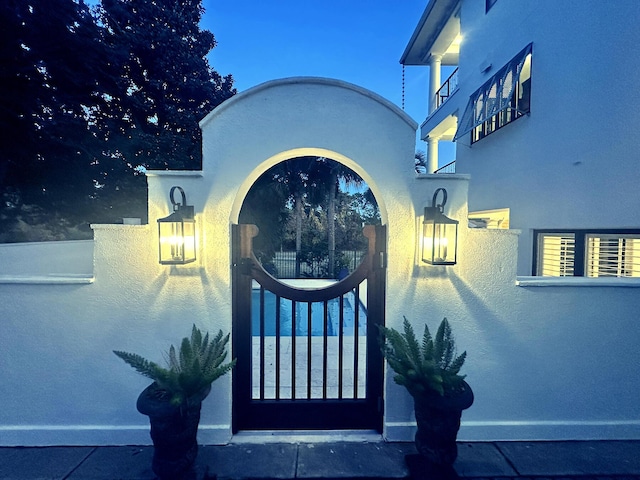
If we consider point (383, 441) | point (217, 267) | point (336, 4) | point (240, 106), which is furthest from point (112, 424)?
point (336, 4)

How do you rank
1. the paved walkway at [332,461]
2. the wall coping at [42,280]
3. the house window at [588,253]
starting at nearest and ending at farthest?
the paved walkway at [332,461] < the wall coping at [42,280] < the house window at [588,253]

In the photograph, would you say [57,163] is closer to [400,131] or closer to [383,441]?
[400,131]

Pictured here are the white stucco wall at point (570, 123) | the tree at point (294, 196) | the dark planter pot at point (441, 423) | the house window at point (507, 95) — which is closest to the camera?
the dark planter pot at point (441, 423)

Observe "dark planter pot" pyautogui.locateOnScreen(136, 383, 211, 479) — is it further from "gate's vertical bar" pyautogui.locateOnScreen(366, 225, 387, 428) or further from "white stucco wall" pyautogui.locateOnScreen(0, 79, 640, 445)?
"gate's vertical bar" pyautogui.locateOnScreen(366, 225, 387, 428)

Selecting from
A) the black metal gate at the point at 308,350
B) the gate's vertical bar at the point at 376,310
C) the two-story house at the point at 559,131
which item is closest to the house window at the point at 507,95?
the two-story house at the point at 559,131

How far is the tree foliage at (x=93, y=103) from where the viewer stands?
8609 mm

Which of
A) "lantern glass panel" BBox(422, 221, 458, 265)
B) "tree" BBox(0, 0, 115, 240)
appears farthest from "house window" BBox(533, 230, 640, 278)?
"tree" BBox(0, 0, 115, 240)

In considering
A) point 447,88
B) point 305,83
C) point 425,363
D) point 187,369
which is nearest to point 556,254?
point 425,363

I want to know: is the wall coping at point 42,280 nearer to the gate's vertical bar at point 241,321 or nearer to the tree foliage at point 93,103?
the gate's vertical bar at point 241,321

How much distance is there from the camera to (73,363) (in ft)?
10.4

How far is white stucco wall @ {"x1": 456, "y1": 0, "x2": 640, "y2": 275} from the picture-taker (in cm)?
449

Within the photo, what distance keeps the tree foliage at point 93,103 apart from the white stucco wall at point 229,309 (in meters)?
8.39

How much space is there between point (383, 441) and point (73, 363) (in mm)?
3440

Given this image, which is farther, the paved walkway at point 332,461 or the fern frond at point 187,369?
the paved walkway at point 332,461
